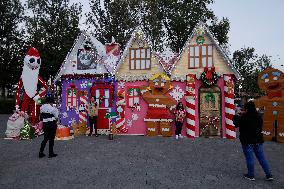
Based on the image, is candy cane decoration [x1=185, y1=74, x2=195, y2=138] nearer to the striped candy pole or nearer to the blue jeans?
the striped candy pole

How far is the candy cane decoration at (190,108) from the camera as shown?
43.4ft

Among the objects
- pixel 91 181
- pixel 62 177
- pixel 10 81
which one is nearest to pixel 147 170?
pixel 91 181

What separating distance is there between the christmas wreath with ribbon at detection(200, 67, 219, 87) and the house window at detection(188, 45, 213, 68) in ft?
1.85

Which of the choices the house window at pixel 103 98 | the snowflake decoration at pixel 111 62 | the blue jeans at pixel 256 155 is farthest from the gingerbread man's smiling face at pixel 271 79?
the blue jeans at pixel 256 155

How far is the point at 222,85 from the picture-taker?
1338cm

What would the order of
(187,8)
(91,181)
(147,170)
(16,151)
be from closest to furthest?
(91,181) < (147,170) < (16,151) < (187,8)

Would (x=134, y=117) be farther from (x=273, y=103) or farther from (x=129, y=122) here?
(x=273, y=103)

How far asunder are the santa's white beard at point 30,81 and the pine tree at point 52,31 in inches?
566

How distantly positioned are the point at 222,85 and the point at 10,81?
2345 centimetres

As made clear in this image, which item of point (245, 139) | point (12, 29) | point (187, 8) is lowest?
point (245, 139)

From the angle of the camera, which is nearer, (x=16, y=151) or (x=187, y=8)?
(x=16, y=151)

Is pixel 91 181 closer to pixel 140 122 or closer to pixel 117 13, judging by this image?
pixel 140 122

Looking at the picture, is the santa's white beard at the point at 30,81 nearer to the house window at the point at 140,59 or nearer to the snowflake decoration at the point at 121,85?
the snowflake decoration at the point at 121,85

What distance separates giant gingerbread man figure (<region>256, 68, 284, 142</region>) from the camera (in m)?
12.5
